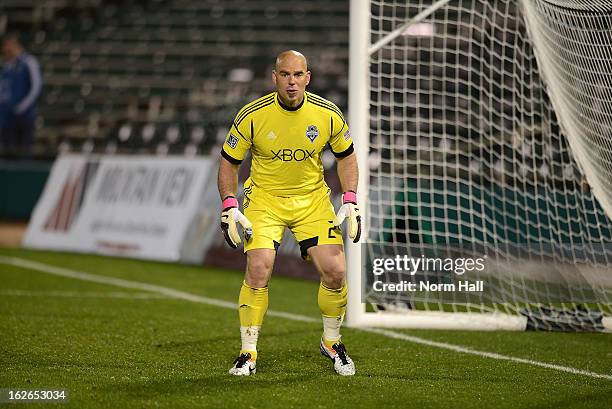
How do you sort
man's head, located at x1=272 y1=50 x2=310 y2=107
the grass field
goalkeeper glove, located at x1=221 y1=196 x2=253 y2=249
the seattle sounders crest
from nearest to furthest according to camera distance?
1. the grass field
2. man's head, located at x1=272 y1=50 x2=310 y2=107
3. goalkeeper glove, located at x1=221 y1=196 x2=253 y2=249
4. the seattle sounders crest

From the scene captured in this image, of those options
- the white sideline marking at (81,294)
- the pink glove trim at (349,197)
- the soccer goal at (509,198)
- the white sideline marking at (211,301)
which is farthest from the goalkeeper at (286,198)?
the white sideline marking at (81,294)

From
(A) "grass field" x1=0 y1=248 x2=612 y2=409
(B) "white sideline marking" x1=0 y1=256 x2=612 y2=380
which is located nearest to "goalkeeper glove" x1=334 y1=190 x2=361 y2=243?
(A) "grass field" x1=0 y1=248 x2=612 y2=409

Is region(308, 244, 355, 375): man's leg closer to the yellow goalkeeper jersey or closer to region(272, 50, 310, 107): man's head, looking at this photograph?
the yellow goalkeeper jersey

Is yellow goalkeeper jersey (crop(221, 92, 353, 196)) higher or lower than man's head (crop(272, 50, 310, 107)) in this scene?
lower

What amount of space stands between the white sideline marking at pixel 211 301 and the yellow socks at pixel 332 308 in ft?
3.89

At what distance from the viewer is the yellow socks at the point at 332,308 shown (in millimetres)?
6473

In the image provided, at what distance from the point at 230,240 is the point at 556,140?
428 centimetres

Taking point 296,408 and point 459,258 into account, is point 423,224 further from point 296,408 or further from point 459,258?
point 296,408

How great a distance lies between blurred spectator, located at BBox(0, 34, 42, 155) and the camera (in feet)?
62.6

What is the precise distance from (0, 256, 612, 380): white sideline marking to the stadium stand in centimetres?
596

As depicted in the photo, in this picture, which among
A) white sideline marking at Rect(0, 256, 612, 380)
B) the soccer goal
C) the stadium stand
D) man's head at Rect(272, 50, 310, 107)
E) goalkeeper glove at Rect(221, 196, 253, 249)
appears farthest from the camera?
the stadium stand

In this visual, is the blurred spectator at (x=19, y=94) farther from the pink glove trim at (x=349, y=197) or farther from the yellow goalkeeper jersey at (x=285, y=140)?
the pink glove trim at (x=349, y=197)

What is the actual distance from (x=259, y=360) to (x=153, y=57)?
17.4 m

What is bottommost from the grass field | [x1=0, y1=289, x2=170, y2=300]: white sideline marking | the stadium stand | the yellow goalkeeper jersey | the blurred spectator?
the grass field
